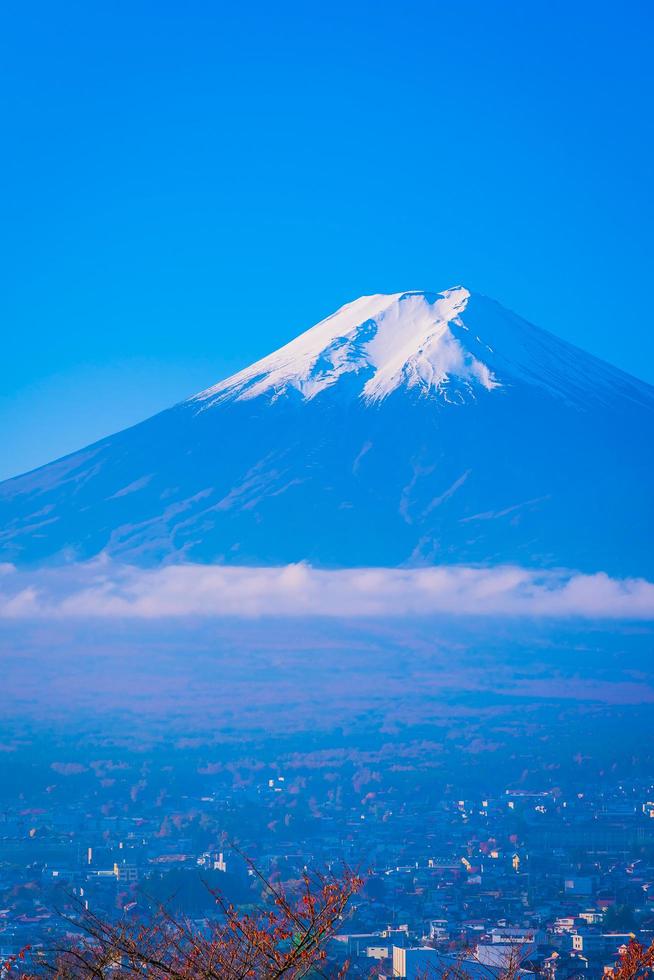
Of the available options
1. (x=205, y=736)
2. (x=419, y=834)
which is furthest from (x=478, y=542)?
(x=419, y=834)

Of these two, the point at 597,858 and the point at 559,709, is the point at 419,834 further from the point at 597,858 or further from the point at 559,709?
the point at 559,709

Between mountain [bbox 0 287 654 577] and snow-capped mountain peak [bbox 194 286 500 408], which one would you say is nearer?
mountain [bbox 0 287 654 577]

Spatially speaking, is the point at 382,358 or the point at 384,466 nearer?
the point at 384,466

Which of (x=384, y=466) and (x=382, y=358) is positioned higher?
(x=382, y=358)

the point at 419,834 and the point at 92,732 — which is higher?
the point at 92,732

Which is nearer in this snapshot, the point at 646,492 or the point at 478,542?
the point at 478,542

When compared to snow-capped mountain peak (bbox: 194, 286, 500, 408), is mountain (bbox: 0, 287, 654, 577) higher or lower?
lower
